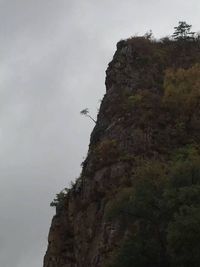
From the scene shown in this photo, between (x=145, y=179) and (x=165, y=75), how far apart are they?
74.1 feet

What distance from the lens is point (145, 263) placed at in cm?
3928

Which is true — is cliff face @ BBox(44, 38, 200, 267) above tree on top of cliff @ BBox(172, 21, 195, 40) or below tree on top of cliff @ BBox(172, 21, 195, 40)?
below

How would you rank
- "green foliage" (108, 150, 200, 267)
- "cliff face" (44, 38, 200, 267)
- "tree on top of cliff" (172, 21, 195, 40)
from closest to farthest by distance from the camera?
"green foliage" (108, 150, 200, 267) < "cliff face" (44, 38, 200, 267) < "tree on top of cliff" (172, 21, 195, 40)

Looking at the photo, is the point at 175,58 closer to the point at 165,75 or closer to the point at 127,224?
the point at 165,75

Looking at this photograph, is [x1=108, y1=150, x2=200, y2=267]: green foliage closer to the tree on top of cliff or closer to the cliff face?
the cliff face

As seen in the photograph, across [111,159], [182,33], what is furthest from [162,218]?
[182,33]

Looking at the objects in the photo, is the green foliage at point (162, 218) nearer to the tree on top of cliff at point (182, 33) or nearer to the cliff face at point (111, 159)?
the cliff face at point (111, 159)

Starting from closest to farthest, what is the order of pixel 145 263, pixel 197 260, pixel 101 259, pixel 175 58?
1. pixel 197 260
2. pixel 145 263
3. pixel 101 259
4. pixel 175 58

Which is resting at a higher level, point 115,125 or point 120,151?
point 115,125

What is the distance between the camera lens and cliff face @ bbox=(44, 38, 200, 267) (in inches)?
1978

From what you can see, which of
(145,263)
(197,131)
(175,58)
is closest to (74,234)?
(197,131)

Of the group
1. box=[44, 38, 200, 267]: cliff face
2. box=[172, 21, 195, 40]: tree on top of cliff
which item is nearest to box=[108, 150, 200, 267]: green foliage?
box=[44, 38, 200, 267]: cliff face

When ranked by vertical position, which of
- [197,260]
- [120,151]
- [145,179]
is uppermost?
[120,151]

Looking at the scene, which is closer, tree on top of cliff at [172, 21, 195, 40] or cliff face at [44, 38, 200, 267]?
cliff face at [44, 38, 200, 267]
